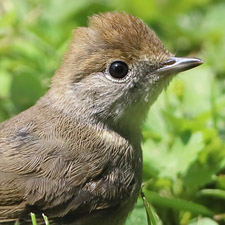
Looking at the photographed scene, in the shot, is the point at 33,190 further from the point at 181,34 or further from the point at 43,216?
the point at 181,34

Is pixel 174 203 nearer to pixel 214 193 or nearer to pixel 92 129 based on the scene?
pixel 214 193

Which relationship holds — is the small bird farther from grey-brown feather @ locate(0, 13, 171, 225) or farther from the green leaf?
the green leaf

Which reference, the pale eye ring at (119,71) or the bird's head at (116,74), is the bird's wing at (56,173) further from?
the pale eye ring at (119,71)

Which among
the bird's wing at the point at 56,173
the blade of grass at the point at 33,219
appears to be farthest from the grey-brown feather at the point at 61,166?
the blade of grass at the point at 33,219

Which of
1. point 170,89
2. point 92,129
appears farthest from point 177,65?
point 170,89

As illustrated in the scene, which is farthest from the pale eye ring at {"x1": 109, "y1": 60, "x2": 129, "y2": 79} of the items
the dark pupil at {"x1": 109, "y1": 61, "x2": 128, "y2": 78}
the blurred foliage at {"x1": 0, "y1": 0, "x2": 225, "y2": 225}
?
the blurred foliage at {"x1": 0, "y1": 0, "x2": 225, "y2": 225}

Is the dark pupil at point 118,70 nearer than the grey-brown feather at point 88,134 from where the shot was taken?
No
